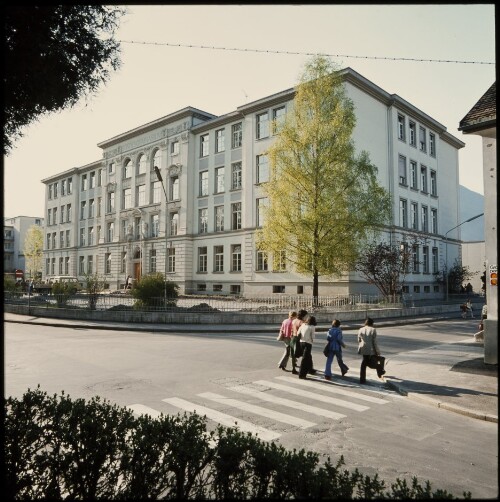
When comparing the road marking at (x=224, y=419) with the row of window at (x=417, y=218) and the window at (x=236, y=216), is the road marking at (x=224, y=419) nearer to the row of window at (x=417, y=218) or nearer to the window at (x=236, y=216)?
the window at (x=236, y=216)

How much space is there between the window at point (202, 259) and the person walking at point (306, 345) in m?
34.0

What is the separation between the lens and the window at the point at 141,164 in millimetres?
52719

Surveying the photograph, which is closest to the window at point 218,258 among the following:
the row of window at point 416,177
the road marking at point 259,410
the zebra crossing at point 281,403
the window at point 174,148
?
the window at point 174,148

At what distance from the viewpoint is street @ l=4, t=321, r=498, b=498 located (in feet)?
19.3

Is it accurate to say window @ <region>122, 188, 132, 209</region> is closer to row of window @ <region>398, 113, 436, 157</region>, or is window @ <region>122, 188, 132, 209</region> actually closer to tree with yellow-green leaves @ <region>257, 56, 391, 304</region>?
tree with yellow-green leaves @ <region>257, 56, 391, 304</region>

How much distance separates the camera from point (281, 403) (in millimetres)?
8641

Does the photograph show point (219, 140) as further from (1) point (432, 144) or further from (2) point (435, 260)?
(2) point (435, 260)

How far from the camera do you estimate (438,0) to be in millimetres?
1751

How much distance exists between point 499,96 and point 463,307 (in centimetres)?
2980

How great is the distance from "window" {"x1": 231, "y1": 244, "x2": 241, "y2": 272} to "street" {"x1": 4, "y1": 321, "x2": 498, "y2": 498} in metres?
25.3

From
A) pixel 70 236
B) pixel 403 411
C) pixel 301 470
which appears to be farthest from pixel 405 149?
pixel 70 236

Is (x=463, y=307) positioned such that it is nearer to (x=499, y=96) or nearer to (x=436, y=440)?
(x=436, y=440)

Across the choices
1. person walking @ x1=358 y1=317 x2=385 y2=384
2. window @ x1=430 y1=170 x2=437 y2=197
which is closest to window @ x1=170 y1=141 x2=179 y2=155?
window @ x1=430 y1=170 x2=437 y2=197

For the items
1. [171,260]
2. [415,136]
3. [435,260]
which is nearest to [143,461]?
[171,260]
